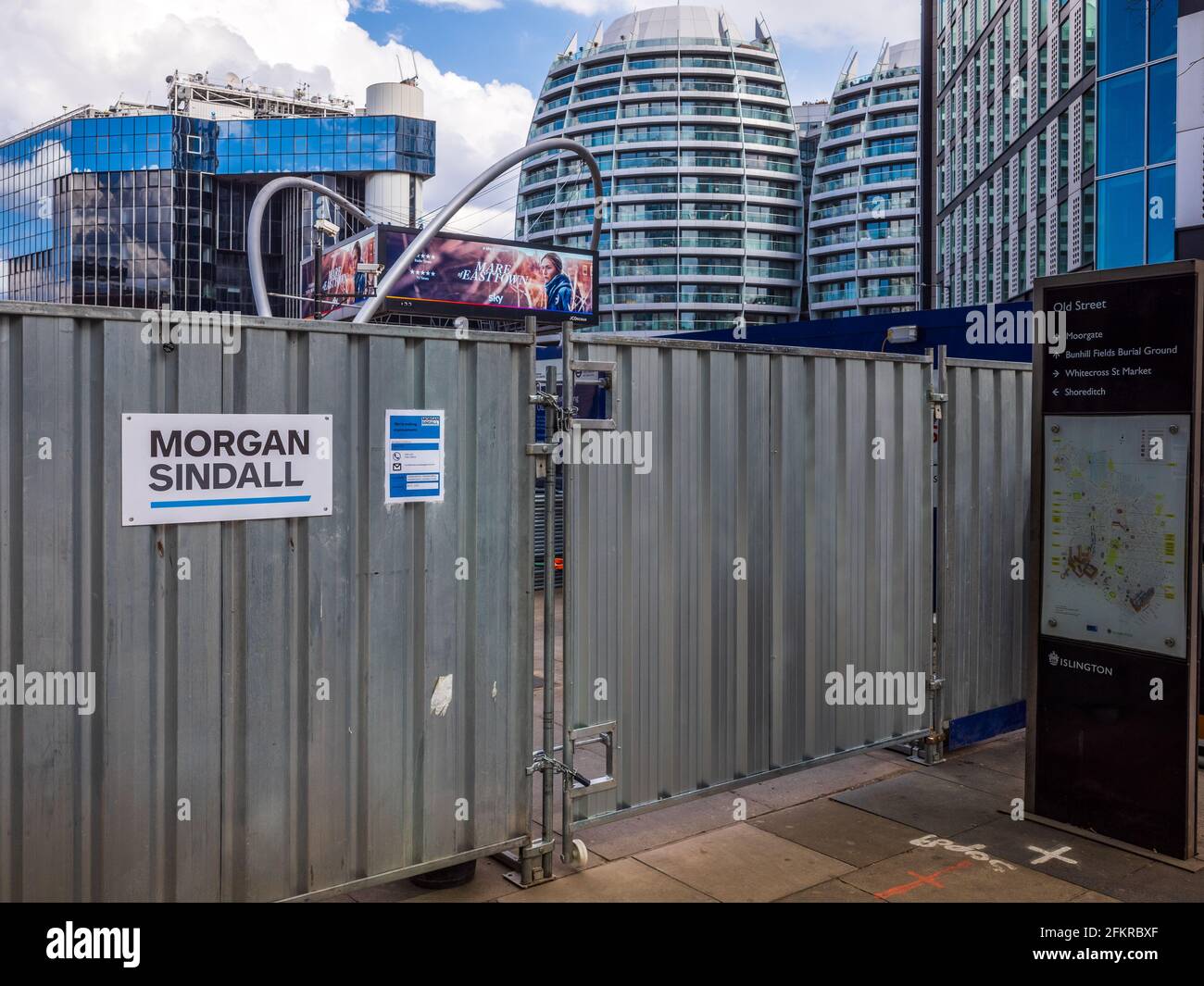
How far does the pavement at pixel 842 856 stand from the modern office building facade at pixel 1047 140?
36.6 ft

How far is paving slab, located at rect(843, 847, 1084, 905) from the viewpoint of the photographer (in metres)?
5.25

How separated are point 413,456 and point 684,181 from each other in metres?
101

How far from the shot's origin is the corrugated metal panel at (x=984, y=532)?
723 cm

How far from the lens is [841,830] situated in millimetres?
6125

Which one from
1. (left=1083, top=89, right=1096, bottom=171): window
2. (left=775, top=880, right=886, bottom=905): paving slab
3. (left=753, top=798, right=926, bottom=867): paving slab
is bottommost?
(left=775, top=880, right=886, bottom=905): paving slab

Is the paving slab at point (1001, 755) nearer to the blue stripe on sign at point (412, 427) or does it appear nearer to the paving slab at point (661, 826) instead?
the paving slab at point (661, 826)

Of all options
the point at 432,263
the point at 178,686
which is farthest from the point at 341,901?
the point at 432,263

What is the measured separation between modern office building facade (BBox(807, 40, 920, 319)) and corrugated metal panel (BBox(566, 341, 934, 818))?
9412cm

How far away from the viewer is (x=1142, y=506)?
19.6 feet

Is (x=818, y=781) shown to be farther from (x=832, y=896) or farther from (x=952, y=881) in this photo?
(x=832, y=896)

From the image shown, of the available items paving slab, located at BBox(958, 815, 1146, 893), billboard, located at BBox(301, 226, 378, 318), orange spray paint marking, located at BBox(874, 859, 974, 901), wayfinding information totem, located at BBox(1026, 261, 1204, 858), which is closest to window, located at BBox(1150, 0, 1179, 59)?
wayfinding information totem, located at BBox(1026, 261, 1204, 858)

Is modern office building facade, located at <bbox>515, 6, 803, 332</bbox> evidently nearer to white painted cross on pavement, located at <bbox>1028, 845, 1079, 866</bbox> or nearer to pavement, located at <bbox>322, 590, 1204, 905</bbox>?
pavement, located at <bbox>322, 590, 1204, 905</bbox>

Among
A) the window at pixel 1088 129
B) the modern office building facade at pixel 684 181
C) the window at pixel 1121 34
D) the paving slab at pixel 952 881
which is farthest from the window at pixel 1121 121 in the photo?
the modern office building facade at pixel 684 181

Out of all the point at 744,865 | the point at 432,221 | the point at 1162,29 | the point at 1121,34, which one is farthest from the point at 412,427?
→ the point at 1121,34
